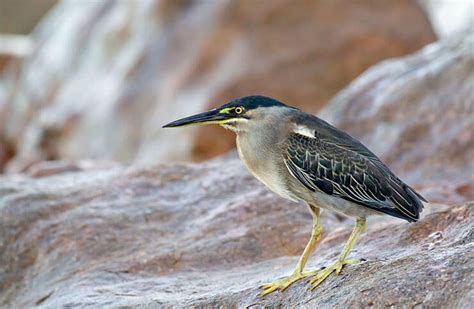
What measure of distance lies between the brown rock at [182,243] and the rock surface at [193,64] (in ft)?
18.6

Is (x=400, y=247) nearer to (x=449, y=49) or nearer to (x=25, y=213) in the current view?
(x=25, y=213)

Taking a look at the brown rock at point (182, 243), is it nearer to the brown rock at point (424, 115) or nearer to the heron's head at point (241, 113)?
the heron's head at point (241, 113)

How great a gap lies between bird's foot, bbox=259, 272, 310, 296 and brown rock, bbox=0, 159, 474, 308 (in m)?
0.05

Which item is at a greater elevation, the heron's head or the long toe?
the heron's head

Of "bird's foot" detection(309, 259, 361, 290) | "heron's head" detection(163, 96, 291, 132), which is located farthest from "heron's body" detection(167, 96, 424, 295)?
"bird's foot" detection(309, 259, 361, 290)

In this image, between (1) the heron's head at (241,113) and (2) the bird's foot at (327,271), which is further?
(1) the heron's head at (241,113)

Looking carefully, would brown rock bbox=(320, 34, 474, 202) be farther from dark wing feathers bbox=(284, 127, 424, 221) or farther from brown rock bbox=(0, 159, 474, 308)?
dark wing feathers bbox=(284, 127, 424, 221)

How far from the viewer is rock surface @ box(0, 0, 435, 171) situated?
48.1 feet

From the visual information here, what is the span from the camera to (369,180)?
19.8 feet

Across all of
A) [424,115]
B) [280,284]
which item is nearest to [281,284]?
[280,284]

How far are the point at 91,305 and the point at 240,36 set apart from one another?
923 centimetres

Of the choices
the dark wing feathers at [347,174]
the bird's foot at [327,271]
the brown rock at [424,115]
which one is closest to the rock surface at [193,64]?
the brown rock at [424,115]

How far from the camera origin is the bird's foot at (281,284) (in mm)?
5816

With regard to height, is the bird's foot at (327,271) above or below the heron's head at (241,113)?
below
